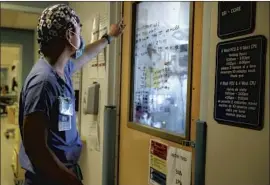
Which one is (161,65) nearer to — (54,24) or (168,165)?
(168,165)

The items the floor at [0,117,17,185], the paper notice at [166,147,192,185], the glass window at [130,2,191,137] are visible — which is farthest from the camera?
the floor at [0,117,17,185]

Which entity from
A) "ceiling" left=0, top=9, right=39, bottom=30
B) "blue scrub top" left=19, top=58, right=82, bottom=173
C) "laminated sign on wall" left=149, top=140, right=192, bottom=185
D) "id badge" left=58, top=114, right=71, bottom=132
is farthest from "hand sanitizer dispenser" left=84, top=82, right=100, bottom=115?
"ceiling" left=0, top=9, right=39, bottom=30

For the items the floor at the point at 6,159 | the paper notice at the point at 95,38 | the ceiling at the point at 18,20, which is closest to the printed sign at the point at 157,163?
the paper notice at the point at 95,38

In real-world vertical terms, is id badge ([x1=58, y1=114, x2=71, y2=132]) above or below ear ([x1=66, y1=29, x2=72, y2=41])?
below

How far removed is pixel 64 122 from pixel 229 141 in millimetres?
705

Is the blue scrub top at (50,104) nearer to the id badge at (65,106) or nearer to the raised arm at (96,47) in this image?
the id badge at (65,106)

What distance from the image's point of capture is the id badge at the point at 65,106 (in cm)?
135

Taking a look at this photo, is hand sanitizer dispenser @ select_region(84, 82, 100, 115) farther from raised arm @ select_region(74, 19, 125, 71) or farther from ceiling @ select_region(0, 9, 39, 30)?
ceiling @ select_region(0, 9, 39, 30)

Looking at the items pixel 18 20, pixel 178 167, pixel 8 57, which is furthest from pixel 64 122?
pixel 8 57

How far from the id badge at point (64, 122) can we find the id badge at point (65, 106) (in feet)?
0.06

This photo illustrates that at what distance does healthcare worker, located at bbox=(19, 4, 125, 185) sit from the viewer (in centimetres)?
124

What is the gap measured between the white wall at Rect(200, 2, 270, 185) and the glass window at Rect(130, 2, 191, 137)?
215 millimetres

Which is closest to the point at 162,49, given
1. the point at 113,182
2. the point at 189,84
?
the point at 189,84

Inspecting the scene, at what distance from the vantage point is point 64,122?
139 centimetres
